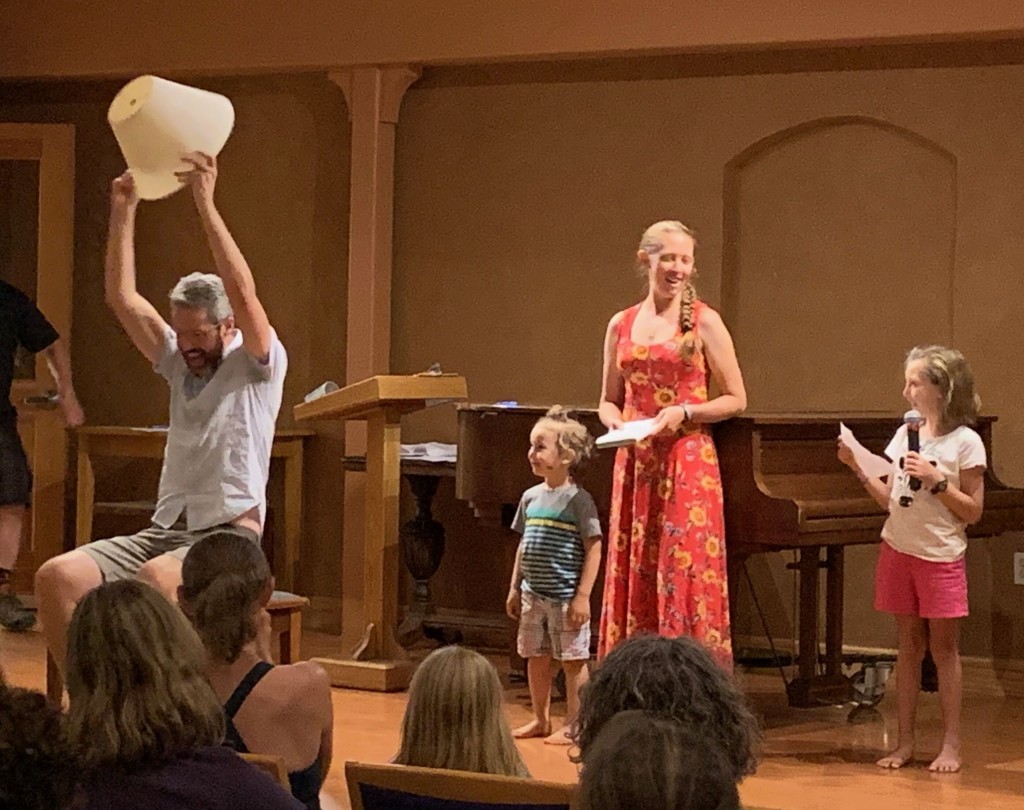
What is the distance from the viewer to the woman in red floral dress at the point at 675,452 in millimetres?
5000

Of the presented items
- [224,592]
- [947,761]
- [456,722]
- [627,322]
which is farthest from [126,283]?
[947,761]

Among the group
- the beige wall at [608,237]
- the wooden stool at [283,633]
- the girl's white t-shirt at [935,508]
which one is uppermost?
the beige wall at [608,237]

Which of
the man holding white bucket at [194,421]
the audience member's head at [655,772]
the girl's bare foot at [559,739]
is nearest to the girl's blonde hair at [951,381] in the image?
the girl's bare foot at [559,739]

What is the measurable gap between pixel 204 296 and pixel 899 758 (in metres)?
2.50

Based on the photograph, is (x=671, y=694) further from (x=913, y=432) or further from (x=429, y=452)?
(x=429, y=452)

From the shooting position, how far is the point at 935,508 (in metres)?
4.87

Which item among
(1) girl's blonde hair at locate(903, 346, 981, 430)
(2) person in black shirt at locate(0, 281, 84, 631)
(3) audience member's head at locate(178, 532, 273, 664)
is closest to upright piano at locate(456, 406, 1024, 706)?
(1) girl's blonde hair at locate(903, 346, 981, 430)

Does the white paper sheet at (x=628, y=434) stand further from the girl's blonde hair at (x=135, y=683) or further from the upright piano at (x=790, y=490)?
the girl's blonde hair at (x=135, y=683)

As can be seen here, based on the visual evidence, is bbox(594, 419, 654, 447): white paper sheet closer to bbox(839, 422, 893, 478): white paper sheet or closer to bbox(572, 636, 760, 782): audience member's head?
bbox(839, 422, 893, 478): white paper sheet

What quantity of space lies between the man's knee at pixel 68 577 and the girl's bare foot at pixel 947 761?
2518 millimetres

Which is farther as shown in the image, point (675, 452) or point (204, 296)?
→ point (675, 452)

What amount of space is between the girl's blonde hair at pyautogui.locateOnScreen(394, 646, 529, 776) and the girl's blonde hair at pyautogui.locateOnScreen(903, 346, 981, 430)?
2.58 metres

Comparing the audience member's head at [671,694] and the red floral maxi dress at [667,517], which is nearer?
the audience member's head at [671,694]

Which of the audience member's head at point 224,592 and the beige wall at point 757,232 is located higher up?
the beige wall at point 757,232
